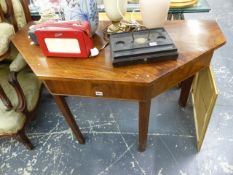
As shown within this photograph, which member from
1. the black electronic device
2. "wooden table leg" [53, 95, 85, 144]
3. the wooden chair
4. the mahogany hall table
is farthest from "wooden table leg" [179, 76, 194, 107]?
the wooden chair

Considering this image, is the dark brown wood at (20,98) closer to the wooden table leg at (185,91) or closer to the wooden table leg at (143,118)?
the wooden table leg at (143,118)

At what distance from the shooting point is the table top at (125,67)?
75cm

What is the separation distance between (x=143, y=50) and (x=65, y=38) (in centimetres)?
30

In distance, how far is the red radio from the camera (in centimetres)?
77

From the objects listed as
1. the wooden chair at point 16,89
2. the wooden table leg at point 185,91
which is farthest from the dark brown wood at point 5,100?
the wooden table leg at point 185,91

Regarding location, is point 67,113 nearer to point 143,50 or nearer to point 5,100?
point 5,100

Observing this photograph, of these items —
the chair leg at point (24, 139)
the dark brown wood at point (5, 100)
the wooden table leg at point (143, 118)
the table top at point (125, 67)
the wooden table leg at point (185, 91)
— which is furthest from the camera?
the wooden table leg at point (185, 91)

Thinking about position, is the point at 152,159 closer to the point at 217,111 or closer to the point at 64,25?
the point at 217,111

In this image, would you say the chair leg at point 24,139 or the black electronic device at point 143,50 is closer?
the black electronic device at point 143,50

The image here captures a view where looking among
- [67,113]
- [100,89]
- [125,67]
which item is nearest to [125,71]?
[125,67]

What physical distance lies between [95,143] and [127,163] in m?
0.25

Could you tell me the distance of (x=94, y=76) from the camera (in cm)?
76

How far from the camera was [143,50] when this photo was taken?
0.77m

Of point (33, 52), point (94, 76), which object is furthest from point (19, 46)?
point (94, 76)
